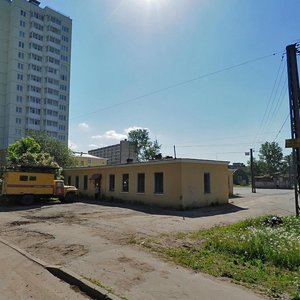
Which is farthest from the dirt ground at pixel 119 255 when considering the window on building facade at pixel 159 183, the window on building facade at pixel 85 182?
the window on building facade at pixel 85 182

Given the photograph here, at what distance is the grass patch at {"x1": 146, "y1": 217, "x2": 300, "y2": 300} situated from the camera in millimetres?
5648

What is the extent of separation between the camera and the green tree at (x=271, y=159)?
98188 millimetres

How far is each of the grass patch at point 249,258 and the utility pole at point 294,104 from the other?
177 inches

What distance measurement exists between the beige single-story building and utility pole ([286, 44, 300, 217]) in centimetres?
774

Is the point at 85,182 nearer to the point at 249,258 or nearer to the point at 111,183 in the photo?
the point at 111,183

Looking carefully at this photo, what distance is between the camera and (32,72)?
262 ft

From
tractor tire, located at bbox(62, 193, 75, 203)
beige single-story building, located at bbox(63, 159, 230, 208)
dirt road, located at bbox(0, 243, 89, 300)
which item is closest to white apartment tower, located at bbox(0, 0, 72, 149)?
tractor tire, located at bbox(62, 193, 75, 203)

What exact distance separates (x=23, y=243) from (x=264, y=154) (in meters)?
100

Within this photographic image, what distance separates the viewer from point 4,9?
79.6 metres

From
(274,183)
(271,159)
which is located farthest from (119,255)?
(271,159)

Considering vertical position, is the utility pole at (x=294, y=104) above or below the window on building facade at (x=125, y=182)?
above

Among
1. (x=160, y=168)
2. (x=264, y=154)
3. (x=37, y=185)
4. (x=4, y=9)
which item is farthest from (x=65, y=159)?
(x=264, y=154)

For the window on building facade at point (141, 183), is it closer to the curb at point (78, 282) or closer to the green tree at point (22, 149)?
the curb at point (78, 282)

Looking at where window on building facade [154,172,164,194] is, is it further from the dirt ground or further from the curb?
the curb
